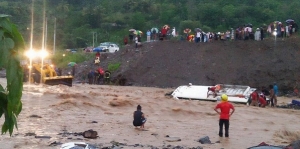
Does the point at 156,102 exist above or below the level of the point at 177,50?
below

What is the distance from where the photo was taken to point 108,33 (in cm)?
5959

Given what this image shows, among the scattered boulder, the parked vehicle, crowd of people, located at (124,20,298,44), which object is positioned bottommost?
the scattered boulder

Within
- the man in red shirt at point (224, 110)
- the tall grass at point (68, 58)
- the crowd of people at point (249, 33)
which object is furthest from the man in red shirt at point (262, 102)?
the tall grass at point (68, 58)

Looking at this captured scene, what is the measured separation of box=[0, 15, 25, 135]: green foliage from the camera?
2.86 m

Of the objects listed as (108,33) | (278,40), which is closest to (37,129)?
(278,40)

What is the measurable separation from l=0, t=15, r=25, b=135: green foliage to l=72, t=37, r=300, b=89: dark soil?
89.3 ft

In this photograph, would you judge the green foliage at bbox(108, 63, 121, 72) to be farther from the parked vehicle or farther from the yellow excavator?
the parked vehicle

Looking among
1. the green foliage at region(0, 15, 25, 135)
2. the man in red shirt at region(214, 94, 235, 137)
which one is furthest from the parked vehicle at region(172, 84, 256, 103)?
the green foliage at region(0, 15, 25, 135)

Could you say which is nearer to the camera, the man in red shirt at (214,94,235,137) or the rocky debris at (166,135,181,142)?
the rocky debris at (166,135,181,142)

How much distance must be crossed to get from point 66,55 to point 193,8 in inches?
971

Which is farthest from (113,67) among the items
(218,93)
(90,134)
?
(90,134)

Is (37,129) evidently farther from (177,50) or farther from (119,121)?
(177,50)

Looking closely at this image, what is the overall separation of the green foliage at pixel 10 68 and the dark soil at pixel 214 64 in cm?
2721

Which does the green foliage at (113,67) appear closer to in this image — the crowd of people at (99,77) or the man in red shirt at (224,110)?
the crowd of people at (99,77)
